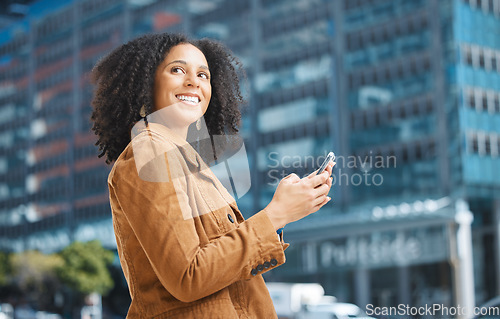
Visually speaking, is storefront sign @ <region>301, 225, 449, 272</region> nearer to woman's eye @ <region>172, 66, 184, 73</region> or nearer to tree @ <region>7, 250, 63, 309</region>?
tree @ <region>7, 250, 63, 309</region>

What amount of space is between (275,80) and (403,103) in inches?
446

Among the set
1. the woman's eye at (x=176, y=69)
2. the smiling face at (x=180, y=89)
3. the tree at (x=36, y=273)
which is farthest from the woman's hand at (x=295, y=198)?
the tree at (x=36, y=273)

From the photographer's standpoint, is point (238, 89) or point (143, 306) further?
point (238, 89)

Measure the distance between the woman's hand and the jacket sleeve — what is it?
4 centimetres

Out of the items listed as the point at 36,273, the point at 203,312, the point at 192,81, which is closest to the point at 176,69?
the point at 192,81

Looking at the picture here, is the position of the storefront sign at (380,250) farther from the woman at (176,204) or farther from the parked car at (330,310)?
the woman at (176,204)

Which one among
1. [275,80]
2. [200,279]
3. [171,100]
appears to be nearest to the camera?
[200,279]

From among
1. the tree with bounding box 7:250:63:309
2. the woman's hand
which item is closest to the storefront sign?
the tree with bounding box 7:250:63:309

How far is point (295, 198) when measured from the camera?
188 centimetres

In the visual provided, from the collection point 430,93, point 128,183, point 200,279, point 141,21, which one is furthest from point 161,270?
point 141,21

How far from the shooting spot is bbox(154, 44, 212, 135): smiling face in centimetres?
212

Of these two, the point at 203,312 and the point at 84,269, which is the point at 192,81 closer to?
the point at 203,312

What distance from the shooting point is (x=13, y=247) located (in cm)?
7325

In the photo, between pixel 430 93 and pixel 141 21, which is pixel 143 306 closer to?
pixel 430 93
